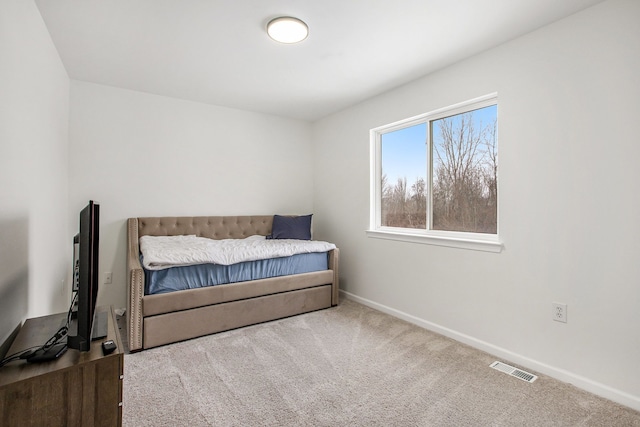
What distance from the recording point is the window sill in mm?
2484

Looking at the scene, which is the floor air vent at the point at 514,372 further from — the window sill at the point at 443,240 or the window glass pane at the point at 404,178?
the window glass pane at the point at 404,178

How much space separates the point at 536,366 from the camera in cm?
220

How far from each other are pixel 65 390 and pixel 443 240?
2.66m

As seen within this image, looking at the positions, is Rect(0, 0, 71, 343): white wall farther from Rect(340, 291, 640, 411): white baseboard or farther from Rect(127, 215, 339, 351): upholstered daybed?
Rect(340, 291, 640, 411): white baseboard

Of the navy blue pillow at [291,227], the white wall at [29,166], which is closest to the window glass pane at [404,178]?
the navy blue pillow at [291,227]

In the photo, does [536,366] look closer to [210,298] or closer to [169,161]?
[210,298]

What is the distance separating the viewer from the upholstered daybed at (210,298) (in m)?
2.47

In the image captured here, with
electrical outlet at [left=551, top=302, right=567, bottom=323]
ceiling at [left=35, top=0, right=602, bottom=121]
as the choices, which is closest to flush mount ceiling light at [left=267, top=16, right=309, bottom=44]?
ceiling at [left=35, top=0, right=602, bottom=121]

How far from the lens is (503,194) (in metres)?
2.40

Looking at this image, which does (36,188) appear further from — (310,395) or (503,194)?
(503,194)

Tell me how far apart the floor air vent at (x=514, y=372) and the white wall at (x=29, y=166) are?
2.86 meters

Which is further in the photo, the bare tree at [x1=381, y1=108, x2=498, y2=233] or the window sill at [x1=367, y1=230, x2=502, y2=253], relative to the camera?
the bare tree at [x1=381, y1=108, x2=498, y2=233]

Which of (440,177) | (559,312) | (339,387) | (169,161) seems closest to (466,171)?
(440,177)

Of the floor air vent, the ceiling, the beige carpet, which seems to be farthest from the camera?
the floor air vent
